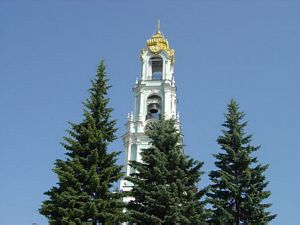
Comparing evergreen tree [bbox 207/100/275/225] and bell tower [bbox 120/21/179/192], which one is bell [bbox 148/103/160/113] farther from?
evergreen tree [bbox 207/100/275/225]

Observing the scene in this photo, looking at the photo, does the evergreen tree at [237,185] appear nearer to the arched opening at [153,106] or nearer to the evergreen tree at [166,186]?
the evergreen tree at [166,186]

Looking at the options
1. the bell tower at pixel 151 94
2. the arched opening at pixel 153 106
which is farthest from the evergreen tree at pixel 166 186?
the arched opening at pixel 153 106

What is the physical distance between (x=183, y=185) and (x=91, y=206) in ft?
15.9

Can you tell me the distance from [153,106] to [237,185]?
93.5ft

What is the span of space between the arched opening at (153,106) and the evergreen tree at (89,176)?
27213 mm

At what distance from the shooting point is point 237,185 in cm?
2723

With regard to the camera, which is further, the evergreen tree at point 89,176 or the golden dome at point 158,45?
the golden dome at point 158,45

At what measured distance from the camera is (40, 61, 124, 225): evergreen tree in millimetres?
23531

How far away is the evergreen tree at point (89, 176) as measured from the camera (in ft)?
77.2

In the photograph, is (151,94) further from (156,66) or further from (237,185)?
(237,185)

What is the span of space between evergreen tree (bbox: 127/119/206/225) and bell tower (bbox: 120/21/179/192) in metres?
22.3

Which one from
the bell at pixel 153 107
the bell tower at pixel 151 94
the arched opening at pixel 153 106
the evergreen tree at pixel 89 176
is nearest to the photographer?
the evergreen tree at pixel 89 176

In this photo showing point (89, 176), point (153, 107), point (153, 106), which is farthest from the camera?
point (153, 106)

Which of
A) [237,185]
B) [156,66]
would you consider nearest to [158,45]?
[156,66]
